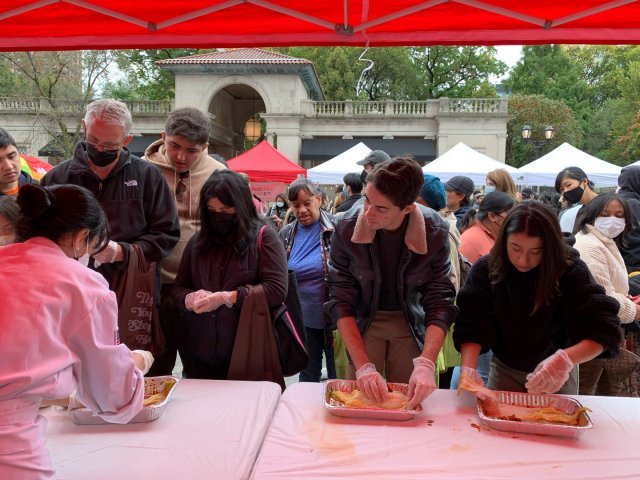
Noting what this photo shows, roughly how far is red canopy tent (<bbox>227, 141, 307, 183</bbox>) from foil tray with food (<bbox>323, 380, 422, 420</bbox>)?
8040mm

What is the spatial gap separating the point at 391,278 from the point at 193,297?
0.84 metres

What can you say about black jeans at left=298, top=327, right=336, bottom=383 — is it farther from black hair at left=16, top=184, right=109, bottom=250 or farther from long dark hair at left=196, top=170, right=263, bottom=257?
black hair at left=16, top=184, right=109, bottom=250

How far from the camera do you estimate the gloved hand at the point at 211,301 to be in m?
2.07

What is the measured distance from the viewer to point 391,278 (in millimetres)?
2131

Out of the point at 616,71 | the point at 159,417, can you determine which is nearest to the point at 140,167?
the point at 159,417

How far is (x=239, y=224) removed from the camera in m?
2.24

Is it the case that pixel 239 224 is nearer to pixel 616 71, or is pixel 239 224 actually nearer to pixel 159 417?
pixel 159 417

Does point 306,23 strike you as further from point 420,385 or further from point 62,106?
point 62,106

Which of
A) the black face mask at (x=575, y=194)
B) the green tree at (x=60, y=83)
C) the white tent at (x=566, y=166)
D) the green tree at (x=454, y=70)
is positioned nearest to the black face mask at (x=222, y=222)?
the black face mask at (x=575, y=194)

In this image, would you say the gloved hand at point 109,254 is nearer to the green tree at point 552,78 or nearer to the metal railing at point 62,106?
the metal railing at point 62,106

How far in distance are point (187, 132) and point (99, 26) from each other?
2.72 feet

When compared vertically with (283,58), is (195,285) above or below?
below

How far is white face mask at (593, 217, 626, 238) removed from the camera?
9.37 ft

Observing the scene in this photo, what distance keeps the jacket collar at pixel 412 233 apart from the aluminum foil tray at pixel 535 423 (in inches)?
24.7
